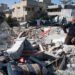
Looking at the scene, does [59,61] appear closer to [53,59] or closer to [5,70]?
[53,59]

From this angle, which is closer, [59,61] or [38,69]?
[38,69]

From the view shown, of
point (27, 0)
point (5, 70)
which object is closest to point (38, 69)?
point (5, 70)

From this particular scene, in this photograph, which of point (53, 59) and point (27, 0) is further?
point (27, 0)

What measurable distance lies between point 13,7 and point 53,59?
3501 centimetres

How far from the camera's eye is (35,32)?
23.6m

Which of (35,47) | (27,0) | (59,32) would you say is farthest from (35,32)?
(27,0)

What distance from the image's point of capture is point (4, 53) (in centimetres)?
1374

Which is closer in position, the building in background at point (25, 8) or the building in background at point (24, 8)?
the building in background at point (25, 8)

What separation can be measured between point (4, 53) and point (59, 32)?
9.17 metres

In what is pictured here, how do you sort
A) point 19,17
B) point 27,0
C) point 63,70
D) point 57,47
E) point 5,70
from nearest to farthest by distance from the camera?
→ point 5,70 < point 63,70 < point 57,47 < point 19,17 < point 27,0

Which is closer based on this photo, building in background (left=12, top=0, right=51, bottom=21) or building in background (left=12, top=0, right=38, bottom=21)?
building in background (left=12, top=0, right=51, bottom=21)

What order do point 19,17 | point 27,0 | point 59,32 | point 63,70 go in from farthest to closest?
1. point 27,0
2. point 19,17
3. point 59,32
4. point 63,70

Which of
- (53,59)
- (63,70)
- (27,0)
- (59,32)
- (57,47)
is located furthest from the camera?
(27,0)

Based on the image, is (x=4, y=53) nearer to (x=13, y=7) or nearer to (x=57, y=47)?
(x=57, y=47)
